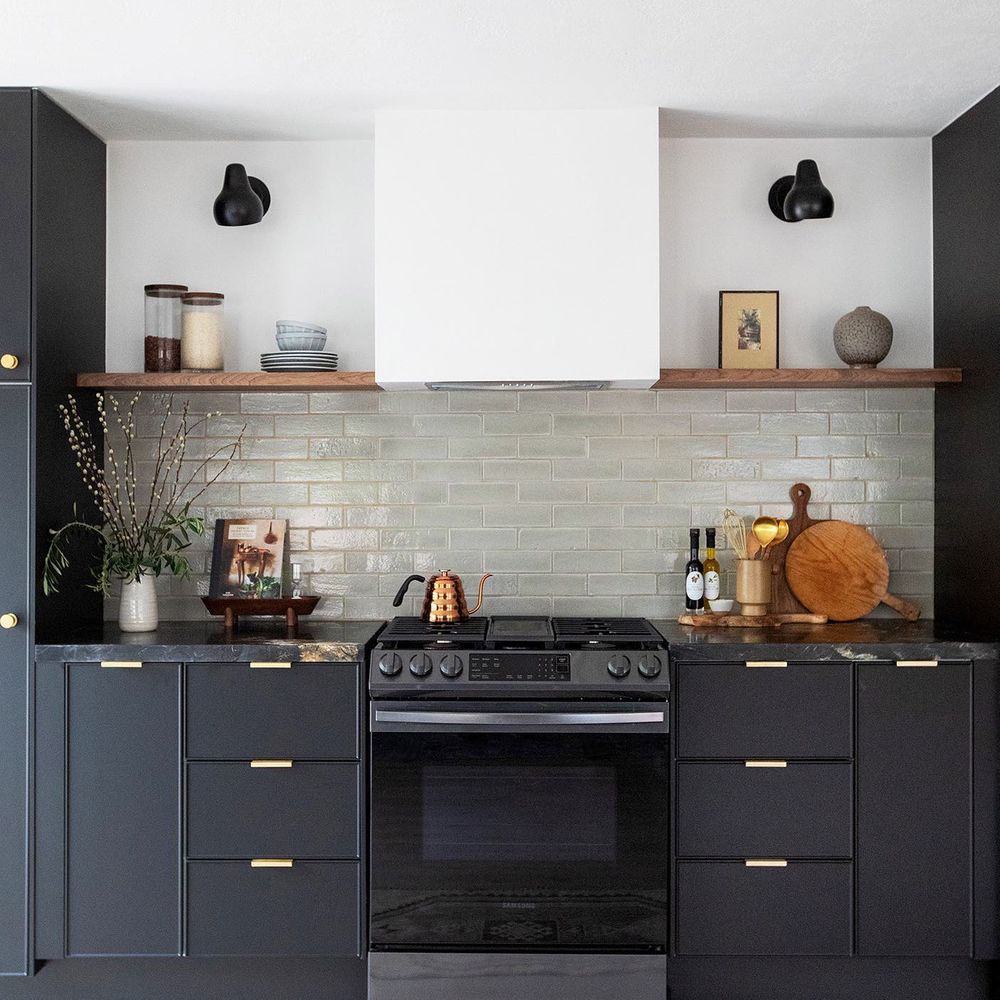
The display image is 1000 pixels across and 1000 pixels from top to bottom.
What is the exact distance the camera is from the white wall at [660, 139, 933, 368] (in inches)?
143

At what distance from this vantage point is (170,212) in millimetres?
3639

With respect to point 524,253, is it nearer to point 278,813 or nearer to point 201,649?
point 201,649

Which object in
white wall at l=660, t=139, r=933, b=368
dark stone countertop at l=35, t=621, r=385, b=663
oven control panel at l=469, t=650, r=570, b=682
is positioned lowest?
oven control panel at l=469, t=650, r=570, b=682

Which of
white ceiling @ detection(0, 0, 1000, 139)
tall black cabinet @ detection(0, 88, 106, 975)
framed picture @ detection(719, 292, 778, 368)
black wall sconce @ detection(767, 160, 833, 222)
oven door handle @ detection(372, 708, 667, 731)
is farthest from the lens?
framed picture @ detection(719, 292, 778, 368)

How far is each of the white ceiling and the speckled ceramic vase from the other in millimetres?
655

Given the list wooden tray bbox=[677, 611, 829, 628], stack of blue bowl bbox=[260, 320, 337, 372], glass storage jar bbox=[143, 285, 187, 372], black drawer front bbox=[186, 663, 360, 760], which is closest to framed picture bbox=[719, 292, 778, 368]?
wooden tray bbox=[677, 611, 829, 628]

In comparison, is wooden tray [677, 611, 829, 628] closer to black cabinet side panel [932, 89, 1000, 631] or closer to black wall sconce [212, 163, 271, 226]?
black cabinet side panel [932, 89, 1000, 631]

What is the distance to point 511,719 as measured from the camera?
116 inches

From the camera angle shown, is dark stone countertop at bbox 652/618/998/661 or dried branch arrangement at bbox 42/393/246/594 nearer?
dark stone countertop at bbox 652/618/998/661

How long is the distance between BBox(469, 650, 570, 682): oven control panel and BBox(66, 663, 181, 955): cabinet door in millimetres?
890

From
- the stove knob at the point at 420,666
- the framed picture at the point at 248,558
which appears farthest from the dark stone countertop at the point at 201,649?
the framed picture at the point at 248,558

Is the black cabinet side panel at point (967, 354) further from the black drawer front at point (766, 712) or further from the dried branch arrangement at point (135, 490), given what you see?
the dried branch arrangement at point (135, 490)

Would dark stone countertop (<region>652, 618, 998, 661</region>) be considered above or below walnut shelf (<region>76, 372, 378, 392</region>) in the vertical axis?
below

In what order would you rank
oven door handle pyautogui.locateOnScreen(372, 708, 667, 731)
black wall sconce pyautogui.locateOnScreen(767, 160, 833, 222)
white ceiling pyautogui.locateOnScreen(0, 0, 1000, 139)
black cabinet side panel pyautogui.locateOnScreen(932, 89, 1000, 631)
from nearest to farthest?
white ceiling pyautogui.locateOnScreen(0, 0, 1000, 139) → oven door handle pyautogui.locateOnScreen(372, 708, 667, 731) → black cabinet side panel pyautogui.locateOnScreen(932, 89, 1000, 631) → black wall sconce pyautogui.locateOnScreen(767, 160, 833, 222)
